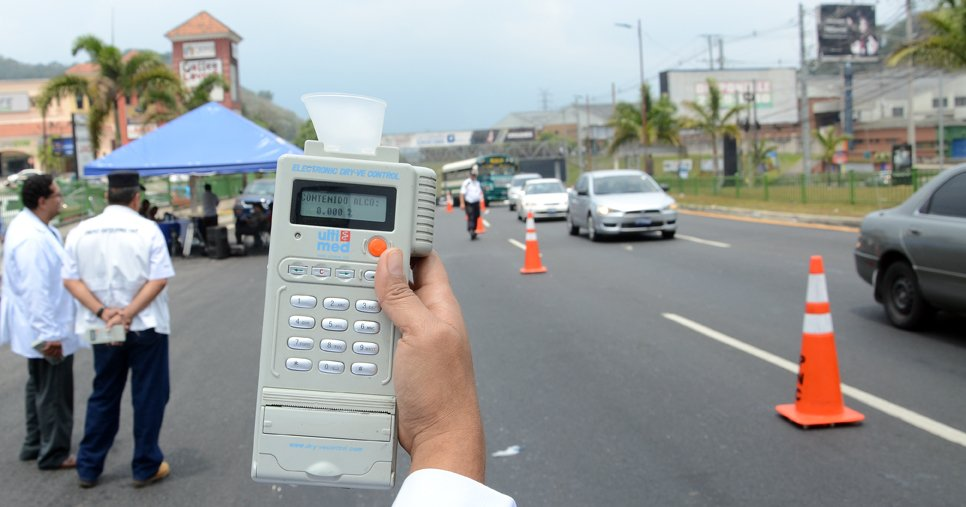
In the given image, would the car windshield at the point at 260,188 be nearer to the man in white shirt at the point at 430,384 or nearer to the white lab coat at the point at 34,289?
the white lab coat at the point at 34,289

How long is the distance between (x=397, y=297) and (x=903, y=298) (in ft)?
28.2

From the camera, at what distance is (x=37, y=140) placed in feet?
242

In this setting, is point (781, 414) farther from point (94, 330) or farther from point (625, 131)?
point (625, 131)

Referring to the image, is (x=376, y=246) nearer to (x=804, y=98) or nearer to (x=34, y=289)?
(x=34, y=289)

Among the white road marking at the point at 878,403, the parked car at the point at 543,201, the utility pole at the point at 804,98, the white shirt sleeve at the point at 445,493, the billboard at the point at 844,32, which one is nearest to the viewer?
the white shirt sleeve at the point at 445,493

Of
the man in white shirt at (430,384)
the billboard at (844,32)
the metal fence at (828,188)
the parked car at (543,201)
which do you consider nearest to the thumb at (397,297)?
the man in white shirt at (430,384)

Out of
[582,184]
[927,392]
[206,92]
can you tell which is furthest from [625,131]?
[927,392]

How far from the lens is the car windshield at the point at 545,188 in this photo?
97.2 ft

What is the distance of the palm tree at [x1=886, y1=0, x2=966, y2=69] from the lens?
2295cm

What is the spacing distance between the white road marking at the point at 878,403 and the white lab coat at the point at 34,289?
5.43m

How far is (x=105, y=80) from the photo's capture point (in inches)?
1153

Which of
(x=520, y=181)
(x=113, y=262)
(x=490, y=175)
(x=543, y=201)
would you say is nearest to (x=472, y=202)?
(x=543, y=201)

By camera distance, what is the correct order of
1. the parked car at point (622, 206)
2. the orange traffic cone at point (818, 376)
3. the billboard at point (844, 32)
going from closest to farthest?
the orange traffic cone at point (818, 376) → the parked car at point (622, 206) → the billboard at point (844, 32)

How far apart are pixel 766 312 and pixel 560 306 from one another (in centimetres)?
244
